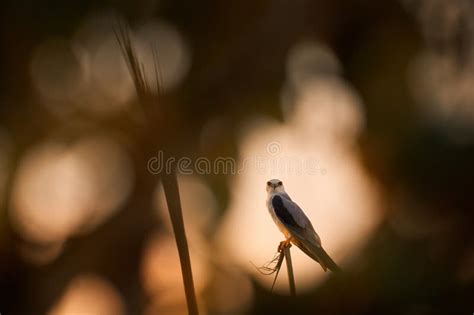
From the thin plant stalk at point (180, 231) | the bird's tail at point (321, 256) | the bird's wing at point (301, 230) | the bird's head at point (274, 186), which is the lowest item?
the thin plant stalk at point (180, 231)

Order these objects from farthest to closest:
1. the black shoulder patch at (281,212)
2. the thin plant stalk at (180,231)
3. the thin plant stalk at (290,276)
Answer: the black shoulder patch at (281,212) → the thin plant stalk at (290,276) → the thin plant stalk at (180,231)

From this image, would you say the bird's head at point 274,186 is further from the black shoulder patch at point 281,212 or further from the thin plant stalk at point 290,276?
the thin plant stalk at point 290,276

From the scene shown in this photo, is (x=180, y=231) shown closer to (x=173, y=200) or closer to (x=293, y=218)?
(x=173, y=200)

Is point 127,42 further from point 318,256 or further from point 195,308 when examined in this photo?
point 318,256

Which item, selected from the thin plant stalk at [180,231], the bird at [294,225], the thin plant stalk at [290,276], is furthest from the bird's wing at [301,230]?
the thin plant stalk at [180,231]

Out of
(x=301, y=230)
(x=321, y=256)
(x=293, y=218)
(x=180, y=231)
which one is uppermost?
(x=293, y=218)

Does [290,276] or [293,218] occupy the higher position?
[293,218]

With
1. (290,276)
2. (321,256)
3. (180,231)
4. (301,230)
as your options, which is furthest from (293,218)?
(180,231)
